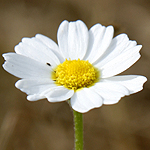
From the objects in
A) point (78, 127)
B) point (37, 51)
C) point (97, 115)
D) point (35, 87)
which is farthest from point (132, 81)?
point (97, 115)

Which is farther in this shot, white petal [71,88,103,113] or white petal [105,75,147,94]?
white petal [105,75,147,94]

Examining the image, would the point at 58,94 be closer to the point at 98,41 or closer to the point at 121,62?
the point at 121,62

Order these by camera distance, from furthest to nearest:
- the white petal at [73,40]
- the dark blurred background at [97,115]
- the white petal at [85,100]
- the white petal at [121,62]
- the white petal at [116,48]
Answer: the dark blurred background at [97,115] < the white petal at [73,40] < the white petal at [116,48] < the white petal at [121,62] < the white petal at [85,100]

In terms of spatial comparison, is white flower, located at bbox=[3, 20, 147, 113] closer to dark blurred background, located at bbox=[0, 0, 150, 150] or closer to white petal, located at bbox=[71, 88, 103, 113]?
white petal, located at bbox=[71, 88, 103, 113]

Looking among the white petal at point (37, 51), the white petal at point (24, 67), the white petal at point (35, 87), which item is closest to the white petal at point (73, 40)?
the white petal at point (37, 51)

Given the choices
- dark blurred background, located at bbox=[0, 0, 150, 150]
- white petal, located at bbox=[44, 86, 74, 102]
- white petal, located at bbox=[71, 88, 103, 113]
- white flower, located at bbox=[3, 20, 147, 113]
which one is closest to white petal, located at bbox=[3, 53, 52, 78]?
white flower, located at bbox=[3, 20, 147, 113]

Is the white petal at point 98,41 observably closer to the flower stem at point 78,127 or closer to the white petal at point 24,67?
the white petal at point 24,67

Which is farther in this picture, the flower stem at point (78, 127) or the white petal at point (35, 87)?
the flower stem at point (78, 127)
